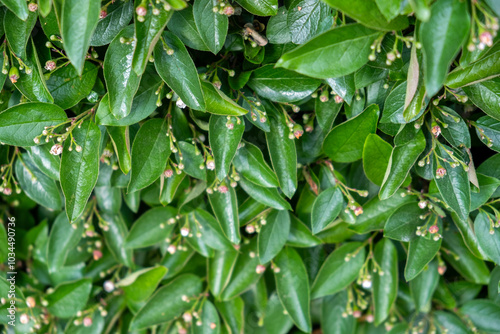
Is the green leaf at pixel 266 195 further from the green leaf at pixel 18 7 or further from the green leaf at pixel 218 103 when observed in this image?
the green leaf at pixel 18 7

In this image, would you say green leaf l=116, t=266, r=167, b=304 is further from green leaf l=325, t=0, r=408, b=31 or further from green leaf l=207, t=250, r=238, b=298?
green leaf l=325, t=0, r=408, b=31

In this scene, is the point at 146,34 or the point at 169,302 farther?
the point at 169,302

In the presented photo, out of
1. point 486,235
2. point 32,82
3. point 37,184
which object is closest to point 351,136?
point 486,235

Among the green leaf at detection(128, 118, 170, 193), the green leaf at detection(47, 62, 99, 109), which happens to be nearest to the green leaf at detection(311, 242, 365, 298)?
the green leaf at detection(128, 118, 170, 193)

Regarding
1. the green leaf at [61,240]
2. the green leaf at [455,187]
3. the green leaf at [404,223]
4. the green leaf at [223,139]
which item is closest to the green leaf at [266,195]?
the green leaf at [223,139]

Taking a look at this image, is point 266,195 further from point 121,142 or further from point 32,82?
point 32,82

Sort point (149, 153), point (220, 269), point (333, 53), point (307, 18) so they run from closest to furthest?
point (333, 53), point (307, 18), point (149, 153), point (220, 269)
